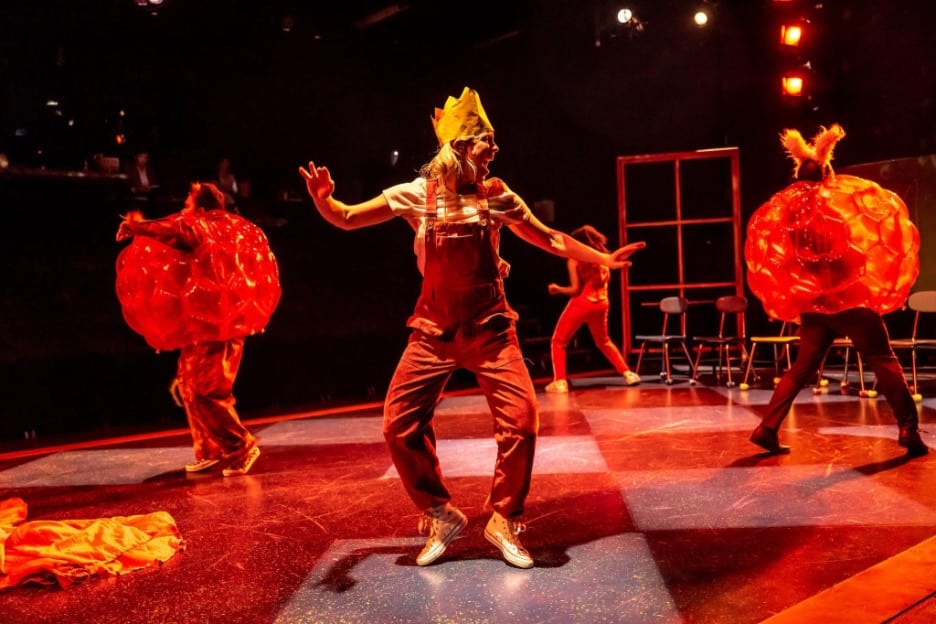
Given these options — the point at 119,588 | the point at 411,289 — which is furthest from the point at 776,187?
the point at 119,588

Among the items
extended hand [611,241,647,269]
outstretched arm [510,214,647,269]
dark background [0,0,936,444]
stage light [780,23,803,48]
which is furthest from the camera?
stage light [780,23,803,48]

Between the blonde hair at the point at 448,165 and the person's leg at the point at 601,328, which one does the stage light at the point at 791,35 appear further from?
the blonde hair at the point at 448,165

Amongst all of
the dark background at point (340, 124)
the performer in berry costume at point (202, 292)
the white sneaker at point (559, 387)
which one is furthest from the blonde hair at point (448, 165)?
the white sneaker at point (559, 387)

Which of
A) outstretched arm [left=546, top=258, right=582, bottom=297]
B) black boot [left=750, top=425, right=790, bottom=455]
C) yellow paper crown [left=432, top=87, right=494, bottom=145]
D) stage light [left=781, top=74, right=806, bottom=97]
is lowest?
black boot [left=750, top=425, right=790, bottom=455]

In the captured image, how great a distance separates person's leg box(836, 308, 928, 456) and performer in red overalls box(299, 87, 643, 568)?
244 cm

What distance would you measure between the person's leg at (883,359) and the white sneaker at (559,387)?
4.14 m

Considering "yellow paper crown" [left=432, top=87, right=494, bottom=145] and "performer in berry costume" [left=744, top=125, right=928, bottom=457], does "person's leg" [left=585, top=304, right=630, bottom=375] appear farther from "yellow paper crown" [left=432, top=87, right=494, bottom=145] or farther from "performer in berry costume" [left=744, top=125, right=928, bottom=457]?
"yellow paper crown" [left=432, top=87, right=494, bottom=145]

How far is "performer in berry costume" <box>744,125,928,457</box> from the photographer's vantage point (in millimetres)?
4258

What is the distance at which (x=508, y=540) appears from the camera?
2992 millimetres

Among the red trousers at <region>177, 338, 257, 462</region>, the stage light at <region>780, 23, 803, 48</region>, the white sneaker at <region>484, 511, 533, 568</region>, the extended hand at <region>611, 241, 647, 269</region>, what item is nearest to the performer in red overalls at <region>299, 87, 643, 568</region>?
the white sneaker at <region>484, 511, 533, 568</region>

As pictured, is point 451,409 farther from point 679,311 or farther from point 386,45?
point 386,45

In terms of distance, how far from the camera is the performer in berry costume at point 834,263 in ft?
14.0

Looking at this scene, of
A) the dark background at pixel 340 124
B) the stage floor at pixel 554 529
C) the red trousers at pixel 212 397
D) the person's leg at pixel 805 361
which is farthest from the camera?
the dark background at pixel 340 124

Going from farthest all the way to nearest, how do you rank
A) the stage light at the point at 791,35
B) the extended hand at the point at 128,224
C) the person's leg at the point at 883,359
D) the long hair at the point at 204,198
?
the stage light at the point at 791,35
the long hair at the point at 204,198
the person's leg at the point at 883,359
the extended hand at the point at 128,224
